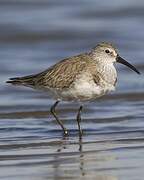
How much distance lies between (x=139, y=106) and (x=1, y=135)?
2.92 m

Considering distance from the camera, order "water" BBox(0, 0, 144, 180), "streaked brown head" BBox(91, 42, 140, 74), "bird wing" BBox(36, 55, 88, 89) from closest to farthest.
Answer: "water" BBox(0, 0, 144, 180) → "bird wing" BBox(36, 55, 88, 89) → "streaked brown head" BBox(91, 42, 140, 74)

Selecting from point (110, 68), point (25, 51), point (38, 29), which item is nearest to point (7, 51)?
point (25, 51)

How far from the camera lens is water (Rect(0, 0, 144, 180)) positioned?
330 inches

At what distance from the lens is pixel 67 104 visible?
1258 cm

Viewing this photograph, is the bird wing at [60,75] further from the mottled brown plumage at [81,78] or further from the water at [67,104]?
the water at [67,104]

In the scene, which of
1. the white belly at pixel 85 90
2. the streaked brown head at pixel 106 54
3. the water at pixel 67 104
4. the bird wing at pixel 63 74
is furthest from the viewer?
A: the streaked brown head at pixel 106 54

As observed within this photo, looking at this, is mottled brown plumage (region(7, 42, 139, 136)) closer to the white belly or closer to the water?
the white belly

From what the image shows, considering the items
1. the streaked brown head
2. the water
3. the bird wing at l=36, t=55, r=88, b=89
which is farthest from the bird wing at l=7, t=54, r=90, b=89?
the water

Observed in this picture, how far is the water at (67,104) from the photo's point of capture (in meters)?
8.38


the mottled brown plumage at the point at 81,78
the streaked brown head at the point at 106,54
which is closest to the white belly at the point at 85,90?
the mottled brown plumage at the point at 81,78

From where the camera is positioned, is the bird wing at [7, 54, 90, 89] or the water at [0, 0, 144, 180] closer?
the water at [0, 0, 144, 180]

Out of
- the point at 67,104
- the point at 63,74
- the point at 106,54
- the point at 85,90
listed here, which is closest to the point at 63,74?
the point at 63,74

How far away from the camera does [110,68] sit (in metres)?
10.6

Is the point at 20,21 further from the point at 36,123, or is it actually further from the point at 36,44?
the point at 36,123
